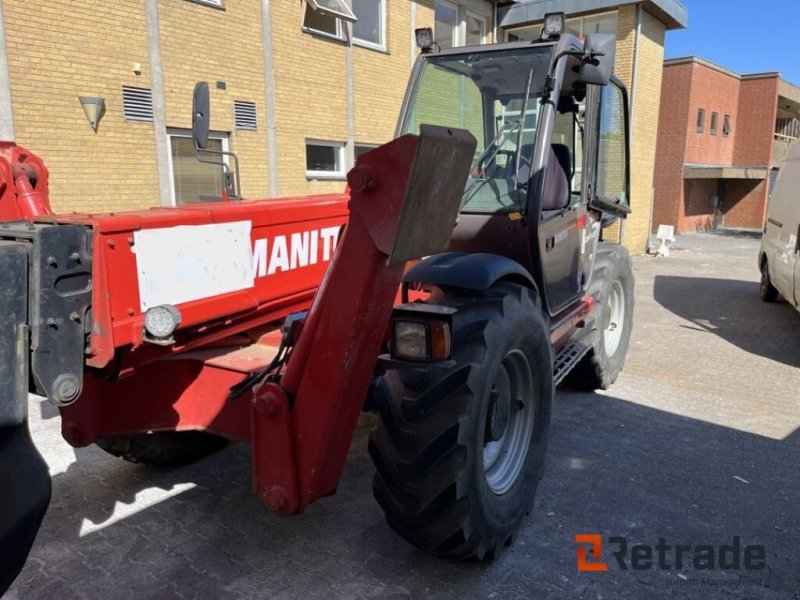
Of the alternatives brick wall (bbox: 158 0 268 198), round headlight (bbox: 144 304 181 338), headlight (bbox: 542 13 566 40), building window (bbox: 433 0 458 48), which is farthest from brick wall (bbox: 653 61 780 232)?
round headlight (bbox: 144 304 181 338)

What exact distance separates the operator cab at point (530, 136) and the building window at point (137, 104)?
163 inches

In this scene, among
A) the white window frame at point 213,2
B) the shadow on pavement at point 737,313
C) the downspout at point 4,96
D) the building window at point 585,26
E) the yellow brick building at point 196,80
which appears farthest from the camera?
the building window at point 585,26

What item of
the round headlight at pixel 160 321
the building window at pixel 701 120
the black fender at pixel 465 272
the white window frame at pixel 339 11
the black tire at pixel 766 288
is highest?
the white window frame at pixel 339 11

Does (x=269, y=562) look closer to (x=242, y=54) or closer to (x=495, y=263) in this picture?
(x=495, y=263)

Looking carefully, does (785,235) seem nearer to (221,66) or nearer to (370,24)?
(370,24)

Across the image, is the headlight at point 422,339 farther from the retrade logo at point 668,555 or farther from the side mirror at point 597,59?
the side mirror at point 597,59

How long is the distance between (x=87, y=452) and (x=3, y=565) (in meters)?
2.58

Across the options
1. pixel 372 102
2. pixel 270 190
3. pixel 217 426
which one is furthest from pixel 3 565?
pixel 372 102

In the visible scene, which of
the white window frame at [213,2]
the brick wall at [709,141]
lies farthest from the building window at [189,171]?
the brick wall at [709,141]

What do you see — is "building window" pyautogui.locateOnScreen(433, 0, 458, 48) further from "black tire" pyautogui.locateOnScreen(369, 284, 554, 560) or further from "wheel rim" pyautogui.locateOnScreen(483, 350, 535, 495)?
"black tire" pyautogui.locateOnScreen(369, 284, 554, 560)

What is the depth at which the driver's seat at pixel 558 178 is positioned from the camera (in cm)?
367

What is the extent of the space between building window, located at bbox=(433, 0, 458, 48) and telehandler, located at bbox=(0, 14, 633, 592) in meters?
7.94

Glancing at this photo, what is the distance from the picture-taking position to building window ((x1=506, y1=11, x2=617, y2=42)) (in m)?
13.2

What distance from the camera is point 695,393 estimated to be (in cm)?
530
